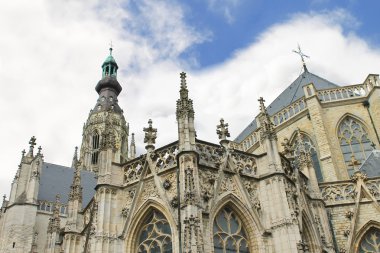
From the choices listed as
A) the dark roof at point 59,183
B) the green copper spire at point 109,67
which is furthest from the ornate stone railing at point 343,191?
the green copper spire at point 109,67

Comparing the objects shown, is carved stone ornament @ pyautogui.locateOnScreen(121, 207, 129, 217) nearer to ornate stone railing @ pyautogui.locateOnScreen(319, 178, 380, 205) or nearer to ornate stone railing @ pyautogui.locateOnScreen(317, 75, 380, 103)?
ornate stone railing @ pyautogui.locateOnScreen(319, 178, 380, 205)

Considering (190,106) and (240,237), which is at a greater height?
(190,106)

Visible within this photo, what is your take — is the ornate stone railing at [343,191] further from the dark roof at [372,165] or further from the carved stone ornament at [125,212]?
the carved stone ornament at [125,212]

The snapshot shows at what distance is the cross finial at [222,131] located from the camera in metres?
11.7

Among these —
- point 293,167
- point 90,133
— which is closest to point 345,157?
point 293,167

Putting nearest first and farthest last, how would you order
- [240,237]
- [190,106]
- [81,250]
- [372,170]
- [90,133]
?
1. [240,237]
2. [190,106]
3. [81,250]
4. [372,170]
5. [90,133]

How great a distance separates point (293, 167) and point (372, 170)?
4696mm

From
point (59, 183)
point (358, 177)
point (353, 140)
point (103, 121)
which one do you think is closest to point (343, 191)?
point (358, 177)

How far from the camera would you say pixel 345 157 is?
57.8 feet

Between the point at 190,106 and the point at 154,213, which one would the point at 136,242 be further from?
the point at 190,106

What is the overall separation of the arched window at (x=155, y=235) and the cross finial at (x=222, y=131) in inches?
106

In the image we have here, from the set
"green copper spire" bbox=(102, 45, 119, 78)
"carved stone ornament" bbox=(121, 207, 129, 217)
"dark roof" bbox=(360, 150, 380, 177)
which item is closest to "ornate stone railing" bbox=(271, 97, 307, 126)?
"dark roof" bbox=(360, 150, 380, 177)

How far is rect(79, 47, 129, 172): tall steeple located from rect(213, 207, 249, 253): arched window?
83.5 feet

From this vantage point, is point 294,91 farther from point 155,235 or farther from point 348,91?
point 155,235
